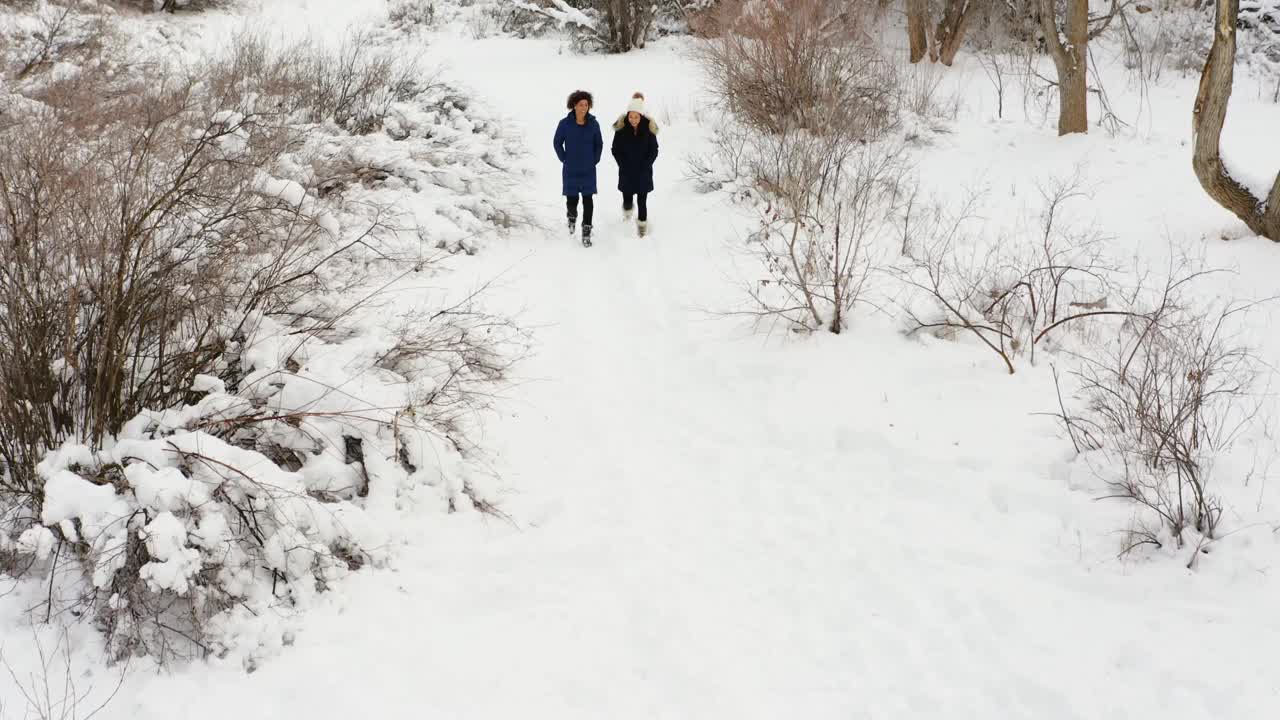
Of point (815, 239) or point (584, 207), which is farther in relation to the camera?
point (584, 207)

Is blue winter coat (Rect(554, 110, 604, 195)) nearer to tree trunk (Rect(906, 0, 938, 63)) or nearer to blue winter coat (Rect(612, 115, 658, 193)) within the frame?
blue winter coat (Rect(612, 115, 658, 193))

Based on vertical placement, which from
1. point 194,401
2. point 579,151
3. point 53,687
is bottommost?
point 53,687

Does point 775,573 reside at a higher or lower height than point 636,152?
lower

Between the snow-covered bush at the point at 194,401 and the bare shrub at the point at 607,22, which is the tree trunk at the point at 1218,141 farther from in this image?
the bare shrub at the point at 607,22

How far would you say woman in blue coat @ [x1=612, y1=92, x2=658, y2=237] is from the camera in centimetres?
795

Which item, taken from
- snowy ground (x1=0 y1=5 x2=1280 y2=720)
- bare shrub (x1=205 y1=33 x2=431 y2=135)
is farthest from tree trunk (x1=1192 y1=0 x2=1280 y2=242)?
bare shrub (x1=205 y1=33 x2=431 y2=135)

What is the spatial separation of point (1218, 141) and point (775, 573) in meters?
5.63

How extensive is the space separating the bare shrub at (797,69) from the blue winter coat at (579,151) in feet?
8.98

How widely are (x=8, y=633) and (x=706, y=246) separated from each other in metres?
6.16

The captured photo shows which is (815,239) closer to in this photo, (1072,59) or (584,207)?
(584,207)

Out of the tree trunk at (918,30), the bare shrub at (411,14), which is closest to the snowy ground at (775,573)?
the tree trunk at (918,30)

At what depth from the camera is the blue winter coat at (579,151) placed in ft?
25.7

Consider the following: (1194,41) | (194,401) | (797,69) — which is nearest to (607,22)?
(797,69)

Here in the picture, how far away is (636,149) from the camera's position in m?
7.96
